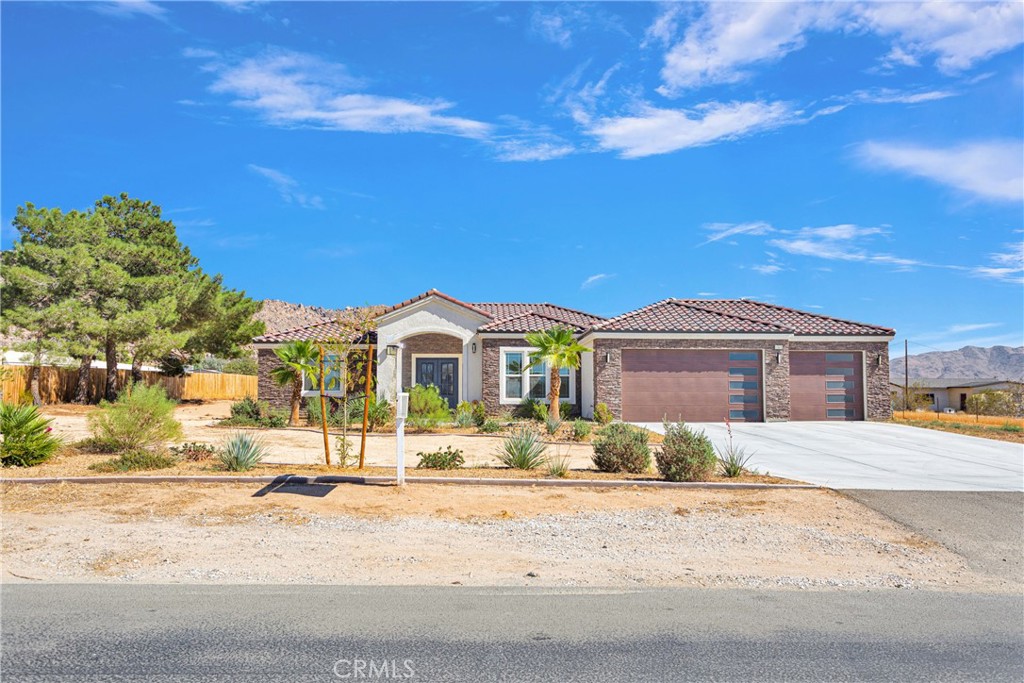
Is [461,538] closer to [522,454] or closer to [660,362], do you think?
[522,454]

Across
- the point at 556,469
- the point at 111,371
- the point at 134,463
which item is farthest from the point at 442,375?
the point at 111,371

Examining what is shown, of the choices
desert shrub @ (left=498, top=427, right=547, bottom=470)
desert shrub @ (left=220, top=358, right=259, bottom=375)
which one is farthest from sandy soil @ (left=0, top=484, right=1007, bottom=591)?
desert shrub @ (left=220, top=358, right=259, bottom=375)

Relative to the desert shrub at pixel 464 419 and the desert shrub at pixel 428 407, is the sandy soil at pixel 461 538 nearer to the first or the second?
the desert shrub at pixel 464 419

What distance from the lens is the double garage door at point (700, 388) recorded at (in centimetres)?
2559

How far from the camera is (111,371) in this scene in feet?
118

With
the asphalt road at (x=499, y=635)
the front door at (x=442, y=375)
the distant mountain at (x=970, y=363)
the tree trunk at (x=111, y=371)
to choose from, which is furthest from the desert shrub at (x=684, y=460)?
the distant mountain at (x=970, y=363)

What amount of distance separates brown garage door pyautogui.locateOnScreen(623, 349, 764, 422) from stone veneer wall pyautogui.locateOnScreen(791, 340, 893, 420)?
2.57 m

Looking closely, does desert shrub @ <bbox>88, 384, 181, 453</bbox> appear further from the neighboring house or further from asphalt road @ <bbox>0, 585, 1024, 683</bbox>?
the neighboring house

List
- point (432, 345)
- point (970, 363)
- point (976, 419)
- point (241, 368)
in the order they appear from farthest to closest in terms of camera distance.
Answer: point (970, 363)
point (241, 368)
point (976, 419)
point (432, 345)

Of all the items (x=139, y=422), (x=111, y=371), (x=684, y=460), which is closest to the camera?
(x=684, y=460)

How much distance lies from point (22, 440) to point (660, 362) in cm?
1904

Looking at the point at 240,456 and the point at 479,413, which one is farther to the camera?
the point at 479,413

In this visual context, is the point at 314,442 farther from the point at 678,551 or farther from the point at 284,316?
Answer: the point at 284,316

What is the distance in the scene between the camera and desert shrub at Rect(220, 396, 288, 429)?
22922 millimetres
